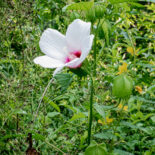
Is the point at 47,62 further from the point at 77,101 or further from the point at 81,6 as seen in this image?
the point at 77,101

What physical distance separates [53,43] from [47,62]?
7 cm

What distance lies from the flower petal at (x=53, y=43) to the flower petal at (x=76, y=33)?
0.06 ft

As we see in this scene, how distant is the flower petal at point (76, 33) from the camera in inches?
19.8

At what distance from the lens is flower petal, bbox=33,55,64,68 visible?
497 mm

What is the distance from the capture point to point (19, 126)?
88cm

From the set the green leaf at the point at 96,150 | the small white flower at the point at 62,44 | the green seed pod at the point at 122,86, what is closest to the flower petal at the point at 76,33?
the small white flower at the point at 62,44

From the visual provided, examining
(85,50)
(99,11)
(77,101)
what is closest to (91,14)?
(99,11)

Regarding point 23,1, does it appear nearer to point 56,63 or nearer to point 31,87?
point 31,87

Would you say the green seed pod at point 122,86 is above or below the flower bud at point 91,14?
below

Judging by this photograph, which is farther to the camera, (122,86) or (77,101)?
(77,101)

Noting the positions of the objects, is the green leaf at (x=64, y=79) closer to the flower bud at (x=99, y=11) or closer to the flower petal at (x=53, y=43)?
the flower petal at (x=53, y=43)

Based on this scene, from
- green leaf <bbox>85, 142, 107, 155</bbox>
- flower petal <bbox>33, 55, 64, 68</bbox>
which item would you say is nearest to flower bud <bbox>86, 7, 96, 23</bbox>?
flower petal <bbox>33, 55, 64, 68</bbox>

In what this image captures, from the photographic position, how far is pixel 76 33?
1.73ft

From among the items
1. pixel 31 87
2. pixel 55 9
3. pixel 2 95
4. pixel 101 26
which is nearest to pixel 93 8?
pixel 101 26
